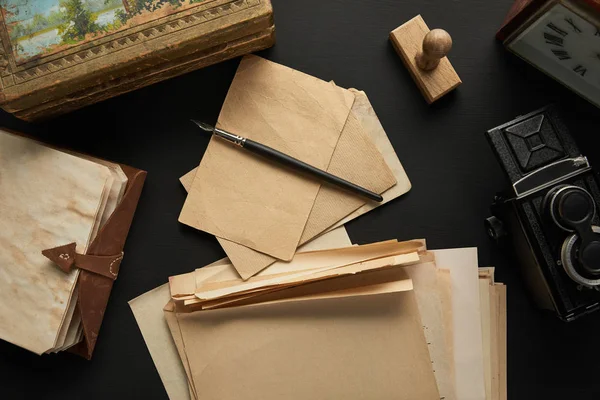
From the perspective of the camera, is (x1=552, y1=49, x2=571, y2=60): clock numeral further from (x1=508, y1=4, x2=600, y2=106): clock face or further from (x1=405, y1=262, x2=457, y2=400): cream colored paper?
(x1=405, y1=262, x2=457, y2=400): cream colored paper

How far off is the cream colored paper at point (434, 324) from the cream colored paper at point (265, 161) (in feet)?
0.63

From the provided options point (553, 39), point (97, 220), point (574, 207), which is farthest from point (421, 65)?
point (97, 220)

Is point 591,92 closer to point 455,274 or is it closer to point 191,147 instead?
point 455,274

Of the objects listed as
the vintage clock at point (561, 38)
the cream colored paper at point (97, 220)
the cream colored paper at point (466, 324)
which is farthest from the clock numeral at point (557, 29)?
the cream colored paper at point (97, 220)

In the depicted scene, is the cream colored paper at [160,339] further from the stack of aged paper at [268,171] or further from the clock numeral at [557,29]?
the clock numeral at [557,29]

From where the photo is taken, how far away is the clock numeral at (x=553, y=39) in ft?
2.42

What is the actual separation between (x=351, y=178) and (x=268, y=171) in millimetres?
124

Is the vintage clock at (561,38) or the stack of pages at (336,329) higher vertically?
the vintage clock at (561,38)

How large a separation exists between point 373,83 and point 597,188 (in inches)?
13.5

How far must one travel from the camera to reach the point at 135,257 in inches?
32.2

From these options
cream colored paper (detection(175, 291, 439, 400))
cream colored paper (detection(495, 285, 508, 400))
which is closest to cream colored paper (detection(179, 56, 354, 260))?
cream colored paper (detection(175, 291, 439, 400))

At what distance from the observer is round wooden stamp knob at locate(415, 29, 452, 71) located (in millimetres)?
726

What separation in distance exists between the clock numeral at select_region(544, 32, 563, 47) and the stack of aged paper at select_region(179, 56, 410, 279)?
28 centimetres

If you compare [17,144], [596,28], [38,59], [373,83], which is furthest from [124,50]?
[596,28]
